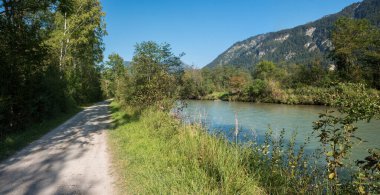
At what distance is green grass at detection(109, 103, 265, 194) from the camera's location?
4.89 meters

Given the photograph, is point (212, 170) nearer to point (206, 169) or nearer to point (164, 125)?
point (206, 169)

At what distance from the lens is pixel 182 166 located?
5926 mm

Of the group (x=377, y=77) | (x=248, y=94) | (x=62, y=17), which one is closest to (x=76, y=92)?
(x=62, y=17)

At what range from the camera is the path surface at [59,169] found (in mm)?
5629

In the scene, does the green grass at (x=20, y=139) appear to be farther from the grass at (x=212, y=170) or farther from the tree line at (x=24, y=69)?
the grass at (x=212, y=170)

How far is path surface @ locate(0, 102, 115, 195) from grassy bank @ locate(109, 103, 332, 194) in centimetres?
55

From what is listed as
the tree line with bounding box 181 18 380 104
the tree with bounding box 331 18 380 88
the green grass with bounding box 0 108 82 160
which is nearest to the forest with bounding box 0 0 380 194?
the green grass with bounding box 0 108 82 160

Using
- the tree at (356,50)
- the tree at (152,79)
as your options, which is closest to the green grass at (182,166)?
the tree at (152,79)

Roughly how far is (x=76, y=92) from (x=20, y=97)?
20.5 m

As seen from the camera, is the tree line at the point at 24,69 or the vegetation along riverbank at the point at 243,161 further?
the tree line at the point at 24,69

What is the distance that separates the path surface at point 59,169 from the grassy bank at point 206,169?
55cm

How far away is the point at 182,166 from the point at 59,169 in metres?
3.35

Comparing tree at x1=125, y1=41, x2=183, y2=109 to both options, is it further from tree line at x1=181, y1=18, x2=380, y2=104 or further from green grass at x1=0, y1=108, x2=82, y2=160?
tree line at x1=181, y1=18, x2=380, y2=104

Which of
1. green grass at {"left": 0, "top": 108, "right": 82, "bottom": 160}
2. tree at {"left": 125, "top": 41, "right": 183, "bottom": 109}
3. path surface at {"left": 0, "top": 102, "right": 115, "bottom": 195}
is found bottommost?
path surface at {"left": 0, "top": 102, "right": 115, "bottom": 195}
